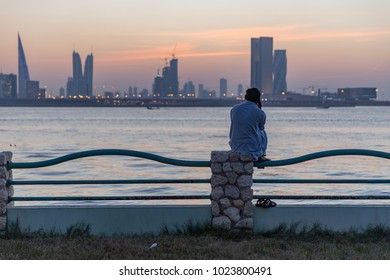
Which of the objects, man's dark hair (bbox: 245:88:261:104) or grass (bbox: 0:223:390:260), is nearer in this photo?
grass (bbox: 0:223:390:260)

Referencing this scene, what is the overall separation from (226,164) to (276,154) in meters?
45.7

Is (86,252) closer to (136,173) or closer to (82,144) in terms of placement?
(136,173)

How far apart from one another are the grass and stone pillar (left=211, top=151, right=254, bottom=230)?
0.17 meters

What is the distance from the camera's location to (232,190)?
968cm

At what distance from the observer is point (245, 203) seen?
971cm

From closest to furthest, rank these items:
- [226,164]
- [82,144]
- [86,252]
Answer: [86,252]
[226,164]
[82,144]

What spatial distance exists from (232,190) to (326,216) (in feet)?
4.51

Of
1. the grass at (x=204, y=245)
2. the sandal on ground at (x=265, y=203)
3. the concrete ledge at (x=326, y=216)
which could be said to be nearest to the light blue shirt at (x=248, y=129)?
the sandal on ground at (x=265, y=203)

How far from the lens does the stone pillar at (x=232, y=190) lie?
9656 mm

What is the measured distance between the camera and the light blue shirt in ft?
32.1

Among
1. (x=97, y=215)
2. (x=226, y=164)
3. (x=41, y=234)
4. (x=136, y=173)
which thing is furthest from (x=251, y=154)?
(x=136, y=173)

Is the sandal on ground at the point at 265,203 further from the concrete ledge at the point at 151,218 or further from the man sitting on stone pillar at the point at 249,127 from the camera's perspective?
the man sitting on stone pillar at the point at 249,127

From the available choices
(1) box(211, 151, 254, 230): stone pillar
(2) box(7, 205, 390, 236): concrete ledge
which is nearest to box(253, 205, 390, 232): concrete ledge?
(2) box(7, 205, 390, 236): concrete ledge

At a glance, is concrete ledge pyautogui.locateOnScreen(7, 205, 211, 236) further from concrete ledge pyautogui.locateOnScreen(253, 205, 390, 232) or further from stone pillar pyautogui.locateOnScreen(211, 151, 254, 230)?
concrete ledge pyautogui.locateOnScreen(253, 205, 390, 232)
